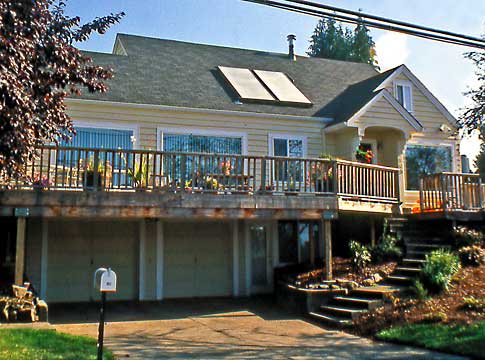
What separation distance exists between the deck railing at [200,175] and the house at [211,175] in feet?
0.16

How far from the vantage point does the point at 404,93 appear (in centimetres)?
1820

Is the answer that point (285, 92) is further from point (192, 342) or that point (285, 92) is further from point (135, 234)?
point (192, 342)

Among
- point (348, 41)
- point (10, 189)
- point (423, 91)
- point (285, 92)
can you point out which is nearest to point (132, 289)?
point (10, 189)

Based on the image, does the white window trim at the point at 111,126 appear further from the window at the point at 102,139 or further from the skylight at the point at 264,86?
the skylight at the point at 264,86

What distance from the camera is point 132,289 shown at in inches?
601

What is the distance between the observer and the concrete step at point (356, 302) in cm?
1153

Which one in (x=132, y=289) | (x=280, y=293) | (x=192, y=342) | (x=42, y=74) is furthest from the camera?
(x=132, y=289)

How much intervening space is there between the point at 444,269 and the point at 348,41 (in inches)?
1309

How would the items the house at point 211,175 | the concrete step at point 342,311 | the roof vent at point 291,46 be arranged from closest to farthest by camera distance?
the concrete step at point 342,311, the house at point 211,175, the roof vent at point 291,46

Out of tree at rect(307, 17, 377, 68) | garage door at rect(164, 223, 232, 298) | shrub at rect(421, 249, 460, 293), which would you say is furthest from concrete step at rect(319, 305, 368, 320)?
tree at rect(307, 17, 377, 68)

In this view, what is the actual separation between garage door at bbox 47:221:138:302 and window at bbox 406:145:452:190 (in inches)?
359

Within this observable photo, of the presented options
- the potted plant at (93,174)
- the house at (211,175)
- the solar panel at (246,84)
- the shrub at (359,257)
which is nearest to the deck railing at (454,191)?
the house at (211,175)

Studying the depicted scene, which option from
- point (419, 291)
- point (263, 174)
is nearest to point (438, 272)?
point (419, 291)

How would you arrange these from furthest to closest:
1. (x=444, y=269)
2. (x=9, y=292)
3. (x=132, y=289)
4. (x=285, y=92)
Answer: (x=285, y=92)
(x=132, y=289)
(x=444, y=269)
(x=9, y=292)
